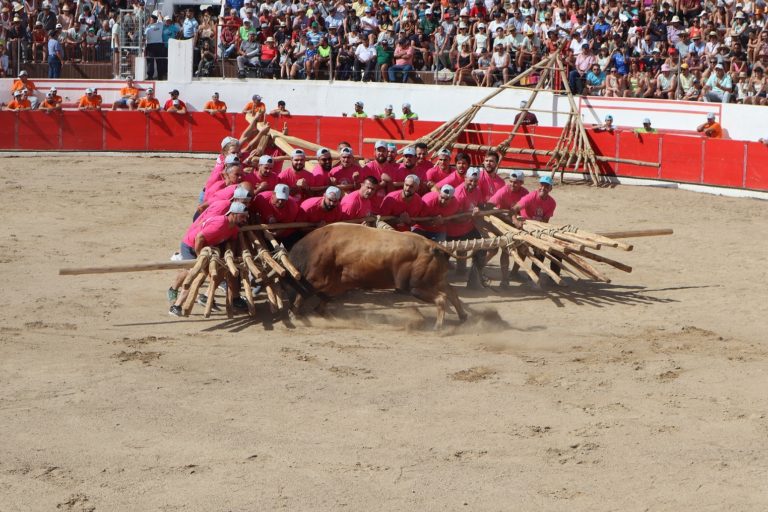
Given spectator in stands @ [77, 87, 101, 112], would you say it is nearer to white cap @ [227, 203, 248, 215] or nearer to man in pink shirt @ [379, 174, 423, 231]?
man in pink shirt @ [379, 174, 423, 231]

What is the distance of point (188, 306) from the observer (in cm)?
1151

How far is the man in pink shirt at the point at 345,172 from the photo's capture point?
552 inches

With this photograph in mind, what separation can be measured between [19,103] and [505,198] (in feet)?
50.7

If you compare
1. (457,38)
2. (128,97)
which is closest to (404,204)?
(457,38)

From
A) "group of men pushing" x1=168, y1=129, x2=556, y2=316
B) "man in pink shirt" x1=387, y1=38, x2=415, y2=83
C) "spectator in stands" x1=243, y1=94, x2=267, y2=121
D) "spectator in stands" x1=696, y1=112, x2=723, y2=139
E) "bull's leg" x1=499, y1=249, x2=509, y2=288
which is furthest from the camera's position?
"man in pink shirt" x1=387, y1=38, x2=415, y2=83

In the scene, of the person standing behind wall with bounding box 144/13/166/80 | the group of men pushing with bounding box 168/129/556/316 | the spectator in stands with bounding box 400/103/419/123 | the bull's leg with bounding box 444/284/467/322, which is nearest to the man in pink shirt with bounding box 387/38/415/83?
the spectator in stands with bounding box 400/103/419/123

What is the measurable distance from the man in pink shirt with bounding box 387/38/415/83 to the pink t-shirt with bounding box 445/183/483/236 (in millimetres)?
13809

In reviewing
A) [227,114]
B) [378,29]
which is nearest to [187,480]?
[227,114]

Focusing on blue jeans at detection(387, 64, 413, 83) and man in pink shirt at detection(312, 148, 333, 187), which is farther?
blue jeans at detection(387, 64, 413, 83)

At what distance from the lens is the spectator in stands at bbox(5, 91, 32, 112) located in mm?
26000

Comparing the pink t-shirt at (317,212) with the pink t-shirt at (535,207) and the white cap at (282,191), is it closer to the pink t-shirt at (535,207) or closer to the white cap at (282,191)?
the white cap at (282,191)

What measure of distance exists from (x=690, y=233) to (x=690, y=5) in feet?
30.0

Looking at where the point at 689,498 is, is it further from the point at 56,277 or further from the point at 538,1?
→ the point at 538,1

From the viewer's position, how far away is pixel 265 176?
13461 mm
